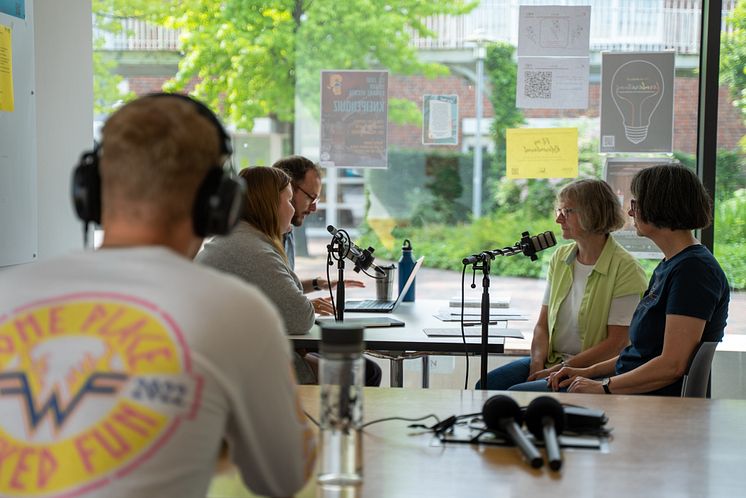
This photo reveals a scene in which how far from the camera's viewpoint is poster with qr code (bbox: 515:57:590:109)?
4.72 metres

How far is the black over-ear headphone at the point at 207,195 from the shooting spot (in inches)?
49.9

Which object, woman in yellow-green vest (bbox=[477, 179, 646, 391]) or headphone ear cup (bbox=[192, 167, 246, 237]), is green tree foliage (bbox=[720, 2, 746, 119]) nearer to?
woman in yellow-green vest (bbox=[477, 179, 646, 391])

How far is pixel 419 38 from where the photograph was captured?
482cm

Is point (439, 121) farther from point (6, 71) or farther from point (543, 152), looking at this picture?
point (6, 71)

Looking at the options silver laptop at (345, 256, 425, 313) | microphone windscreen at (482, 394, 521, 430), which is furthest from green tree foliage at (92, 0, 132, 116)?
microphone windscreen at (482, 394, 521, 430)

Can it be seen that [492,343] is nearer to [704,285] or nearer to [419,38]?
[704,285]

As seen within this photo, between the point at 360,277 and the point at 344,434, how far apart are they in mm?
3075

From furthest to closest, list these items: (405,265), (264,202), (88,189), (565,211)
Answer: (405,265) → (565,211) → (264,202) → (88,189)

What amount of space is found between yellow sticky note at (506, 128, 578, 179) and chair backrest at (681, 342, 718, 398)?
2.07 meters

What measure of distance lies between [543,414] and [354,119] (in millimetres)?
3164

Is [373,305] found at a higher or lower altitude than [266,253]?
lower

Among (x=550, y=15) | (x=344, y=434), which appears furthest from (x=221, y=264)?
(x=550, y=15)

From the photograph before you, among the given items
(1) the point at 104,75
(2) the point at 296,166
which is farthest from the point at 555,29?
(1) the point at 104,75

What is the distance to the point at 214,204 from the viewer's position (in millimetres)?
1267
